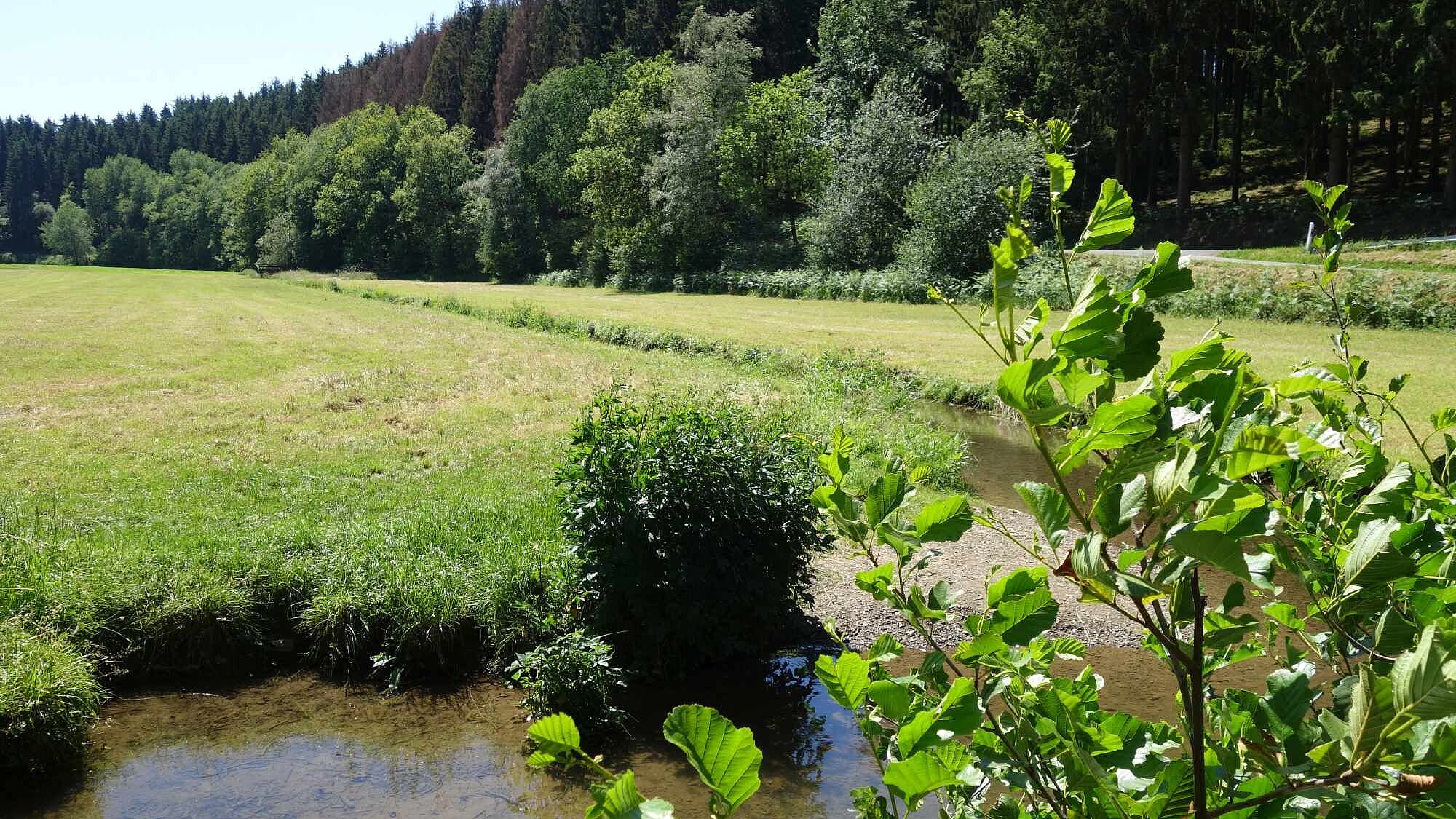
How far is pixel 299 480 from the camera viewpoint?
11.0m

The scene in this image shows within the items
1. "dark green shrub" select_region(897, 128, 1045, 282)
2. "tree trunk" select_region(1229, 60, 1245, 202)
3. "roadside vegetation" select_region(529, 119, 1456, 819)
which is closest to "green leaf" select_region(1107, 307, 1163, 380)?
"roadside vegetation" select_region(529, 119, 1456, 819)

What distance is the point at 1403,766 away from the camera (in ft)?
2.68

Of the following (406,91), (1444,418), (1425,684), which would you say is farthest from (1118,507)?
(406,91)

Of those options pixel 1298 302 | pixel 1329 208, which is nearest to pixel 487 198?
pixel 1298 302

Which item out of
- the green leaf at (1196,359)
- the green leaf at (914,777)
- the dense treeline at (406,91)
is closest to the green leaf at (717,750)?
the green leaf at (914,777)

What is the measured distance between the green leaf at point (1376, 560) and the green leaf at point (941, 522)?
0.40m

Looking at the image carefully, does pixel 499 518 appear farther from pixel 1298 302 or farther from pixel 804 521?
pixel 1298 302

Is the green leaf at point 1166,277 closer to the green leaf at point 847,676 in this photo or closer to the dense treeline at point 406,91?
the green leaf at point 847,676

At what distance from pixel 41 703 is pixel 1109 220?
278 inches

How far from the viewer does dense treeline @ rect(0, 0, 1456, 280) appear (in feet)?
106

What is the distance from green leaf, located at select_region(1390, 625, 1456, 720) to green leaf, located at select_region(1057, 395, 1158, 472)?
0.27 m

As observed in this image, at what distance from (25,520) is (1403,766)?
10.8 m

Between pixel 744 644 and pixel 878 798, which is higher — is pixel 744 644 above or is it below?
below

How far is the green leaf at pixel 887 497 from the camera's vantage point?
1.23 metres
